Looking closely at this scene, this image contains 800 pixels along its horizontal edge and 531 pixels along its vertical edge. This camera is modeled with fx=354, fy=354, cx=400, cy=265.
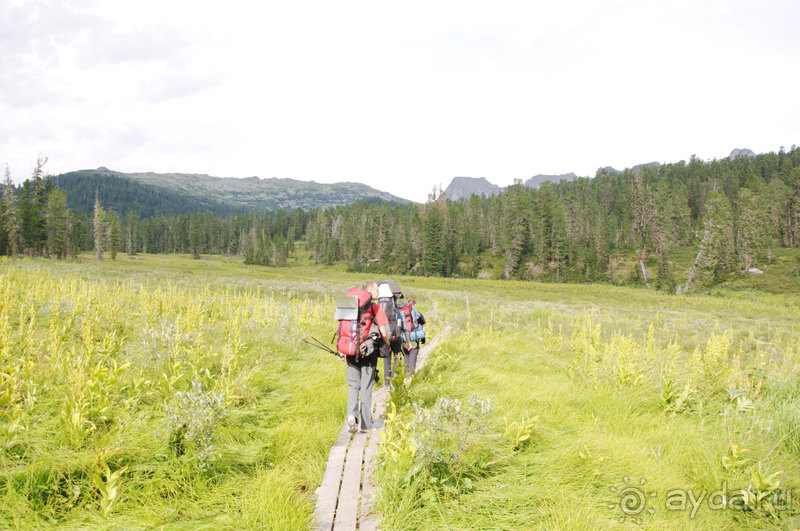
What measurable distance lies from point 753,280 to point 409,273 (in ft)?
190

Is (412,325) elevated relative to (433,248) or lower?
lower

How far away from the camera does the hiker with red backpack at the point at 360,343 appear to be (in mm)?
4793

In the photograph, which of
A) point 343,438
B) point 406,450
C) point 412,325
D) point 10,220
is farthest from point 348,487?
point 10,220

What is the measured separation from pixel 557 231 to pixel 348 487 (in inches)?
2850

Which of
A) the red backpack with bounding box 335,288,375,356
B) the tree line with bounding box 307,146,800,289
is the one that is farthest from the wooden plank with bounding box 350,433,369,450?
the tree line with bounding box 307,146,800,289

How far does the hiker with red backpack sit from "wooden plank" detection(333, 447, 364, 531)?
0.74 metres

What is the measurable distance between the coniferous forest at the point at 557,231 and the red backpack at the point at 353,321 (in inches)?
2502

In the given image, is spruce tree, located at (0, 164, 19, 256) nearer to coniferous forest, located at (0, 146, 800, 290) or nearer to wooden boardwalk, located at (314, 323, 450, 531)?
coniferous forest, located at (0, 146, 800, 290)

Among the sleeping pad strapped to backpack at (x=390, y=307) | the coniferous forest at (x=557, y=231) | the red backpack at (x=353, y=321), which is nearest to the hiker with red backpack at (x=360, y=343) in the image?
the red backpack at (x=353, y=321)

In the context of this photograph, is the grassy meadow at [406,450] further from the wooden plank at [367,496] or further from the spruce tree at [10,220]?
the spruce tree at [10,220]

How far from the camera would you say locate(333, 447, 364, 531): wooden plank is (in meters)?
2.98

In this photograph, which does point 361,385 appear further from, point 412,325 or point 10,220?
point 10,220

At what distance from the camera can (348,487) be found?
3.44 meters

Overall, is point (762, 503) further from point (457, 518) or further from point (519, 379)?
point (519, 379)
